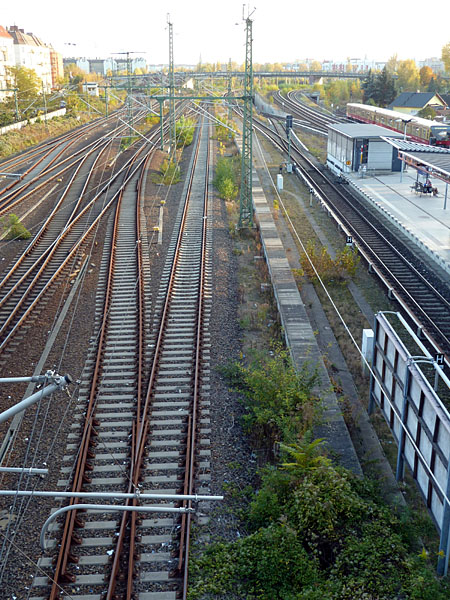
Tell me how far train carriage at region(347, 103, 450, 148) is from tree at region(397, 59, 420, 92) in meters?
39.9

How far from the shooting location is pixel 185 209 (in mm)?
25516

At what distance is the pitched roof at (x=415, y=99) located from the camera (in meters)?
60.1

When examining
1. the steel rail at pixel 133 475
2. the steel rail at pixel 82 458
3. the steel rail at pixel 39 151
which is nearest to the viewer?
the steel rail at pixel 133 475

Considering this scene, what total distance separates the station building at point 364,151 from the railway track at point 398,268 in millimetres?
2188

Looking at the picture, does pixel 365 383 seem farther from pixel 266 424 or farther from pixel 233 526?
pixel 233 526

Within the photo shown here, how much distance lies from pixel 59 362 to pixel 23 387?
3.32 feet

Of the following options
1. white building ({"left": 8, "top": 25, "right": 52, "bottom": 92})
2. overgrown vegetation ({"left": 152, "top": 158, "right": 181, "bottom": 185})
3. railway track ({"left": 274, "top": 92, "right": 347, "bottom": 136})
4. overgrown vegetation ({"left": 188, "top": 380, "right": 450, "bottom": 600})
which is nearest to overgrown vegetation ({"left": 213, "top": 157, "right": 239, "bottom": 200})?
overgrown vegetation ({"left": 152, "top": 158, "right": 181, "bottom": 185})

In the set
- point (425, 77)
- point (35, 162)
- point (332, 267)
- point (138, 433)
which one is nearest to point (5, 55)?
point (35, 162)

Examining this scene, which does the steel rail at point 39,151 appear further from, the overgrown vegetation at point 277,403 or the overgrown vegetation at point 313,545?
the overgrown vegetation at point 313,545

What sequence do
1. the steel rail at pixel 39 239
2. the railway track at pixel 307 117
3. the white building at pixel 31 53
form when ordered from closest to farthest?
the steel rail at pixel 39 239 → the railway track at pixel 307 117 → the white building at pixel 31 53

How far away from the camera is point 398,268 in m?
19.5

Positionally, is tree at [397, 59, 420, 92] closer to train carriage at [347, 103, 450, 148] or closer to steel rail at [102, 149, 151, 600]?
train carriage at [347, 103, 450, 148]

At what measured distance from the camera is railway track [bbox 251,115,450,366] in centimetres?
1525

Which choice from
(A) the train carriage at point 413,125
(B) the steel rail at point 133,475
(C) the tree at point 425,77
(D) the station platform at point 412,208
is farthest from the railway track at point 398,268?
(C) the tree at point 425,77
